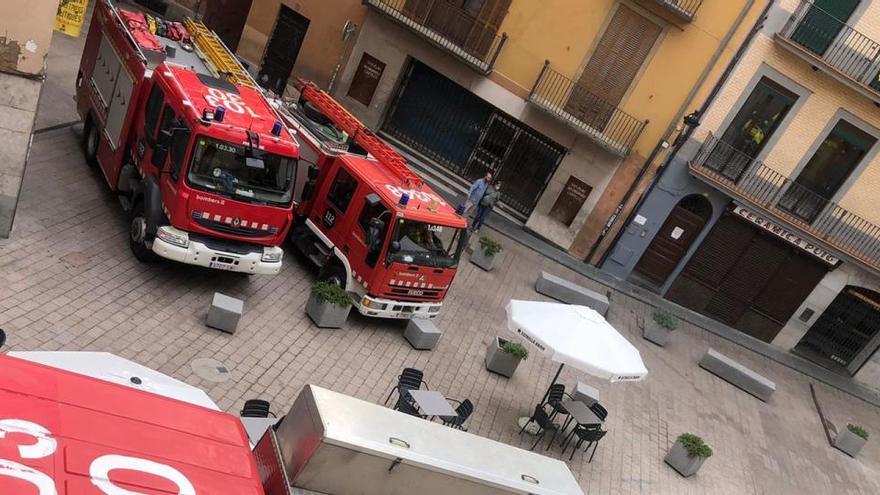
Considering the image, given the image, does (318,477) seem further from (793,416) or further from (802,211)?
(802,211)

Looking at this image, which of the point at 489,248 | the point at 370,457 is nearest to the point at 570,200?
the point at 489,248

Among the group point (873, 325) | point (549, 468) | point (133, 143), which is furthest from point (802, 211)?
point (133, 143)

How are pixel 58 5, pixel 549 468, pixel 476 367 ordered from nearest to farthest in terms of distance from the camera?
pixel 549 468, pixel 58 5, pixel 476 367

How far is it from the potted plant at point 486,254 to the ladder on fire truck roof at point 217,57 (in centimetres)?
701

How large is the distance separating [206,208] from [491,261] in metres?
8.69

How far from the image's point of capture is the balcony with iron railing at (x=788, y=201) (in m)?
20.4

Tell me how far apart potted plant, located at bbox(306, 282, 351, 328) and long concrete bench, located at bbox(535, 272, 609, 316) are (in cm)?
715

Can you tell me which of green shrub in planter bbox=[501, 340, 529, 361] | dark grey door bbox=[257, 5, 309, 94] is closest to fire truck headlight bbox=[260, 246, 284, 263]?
green shrub in planter bbox=[501, 340, 529, 361]

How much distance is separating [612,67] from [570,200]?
167 inches

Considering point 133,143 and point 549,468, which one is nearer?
point 549,468

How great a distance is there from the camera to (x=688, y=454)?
1268 centimetres

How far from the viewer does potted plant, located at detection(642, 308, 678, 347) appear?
1806cm

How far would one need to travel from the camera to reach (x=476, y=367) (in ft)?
44.2

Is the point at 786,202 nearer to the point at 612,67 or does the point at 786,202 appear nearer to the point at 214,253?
the point at 612,67
